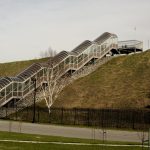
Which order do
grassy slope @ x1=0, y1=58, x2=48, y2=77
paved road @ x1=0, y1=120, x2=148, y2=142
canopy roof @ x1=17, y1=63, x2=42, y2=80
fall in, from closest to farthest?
paved road @ x1=0, y1=120, x2=148, y2=142 < canopy roof @ x1=17, y1=63, x2=42, y2=80 < grassy slope @ x1=0, y1=58, x2=48, y2=77

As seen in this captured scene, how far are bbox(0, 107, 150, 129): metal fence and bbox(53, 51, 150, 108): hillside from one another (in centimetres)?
614

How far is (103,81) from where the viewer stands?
60438mm

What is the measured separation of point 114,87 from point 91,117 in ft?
44.2

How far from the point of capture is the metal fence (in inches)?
1617

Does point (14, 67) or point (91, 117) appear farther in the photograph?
point (14, 67)

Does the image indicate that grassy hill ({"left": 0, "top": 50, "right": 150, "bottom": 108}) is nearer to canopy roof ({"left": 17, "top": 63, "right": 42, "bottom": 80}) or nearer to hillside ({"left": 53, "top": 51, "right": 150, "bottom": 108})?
hillside ({"left": 53, "top": 51, "right": 150, "bottom": 108})

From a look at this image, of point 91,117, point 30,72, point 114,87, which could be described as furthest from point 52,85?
point 91,117

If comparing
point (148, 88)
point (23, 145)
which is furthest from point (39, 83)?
point (23, 145)

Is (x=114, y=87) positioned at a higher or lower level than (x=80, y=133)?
higher

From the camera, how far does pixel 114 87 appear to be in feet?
188

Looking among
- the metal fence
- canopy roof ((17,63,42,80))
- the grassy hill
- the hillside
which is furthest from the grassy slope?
the metal fence

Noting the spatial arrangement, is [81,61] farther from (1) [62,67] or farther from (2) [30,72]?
(2) [30,72]

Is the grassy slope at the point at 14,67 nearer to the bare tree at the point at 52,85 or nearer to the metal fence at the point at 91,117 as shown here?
the bare tree at the point at 52,85

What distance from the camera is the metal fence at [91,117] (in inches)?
1617
